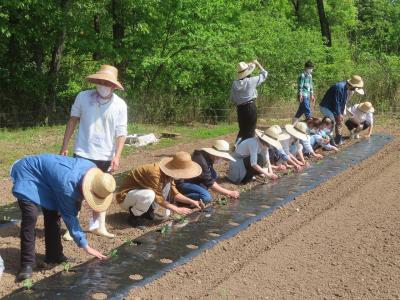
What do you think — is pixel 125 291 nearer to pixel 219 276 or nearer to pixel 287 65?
pixel 219 276

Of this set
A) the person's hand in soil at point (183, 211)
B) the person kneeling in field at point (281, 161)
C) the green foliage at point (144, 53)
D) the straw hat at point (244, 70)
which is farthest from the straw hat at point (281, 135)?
the green foliage at point (144, 53)

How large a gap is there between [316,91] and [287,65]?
72.9 inches

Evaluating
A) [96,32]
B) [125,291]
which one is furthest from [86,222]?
[96,32]

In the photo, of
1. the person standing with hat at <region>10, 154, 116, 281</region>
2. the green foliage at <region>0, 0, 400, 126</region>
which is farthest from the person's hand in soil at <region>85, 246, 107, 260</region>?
→ the green foliage at <region>0, 0, 400, 126</region>

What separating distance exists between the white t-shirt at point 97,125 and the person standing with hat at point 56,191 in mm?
713

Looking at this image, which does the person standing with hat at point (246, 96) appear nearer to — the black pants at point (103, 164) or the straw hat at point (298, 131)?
the straw hat at point (298, 131)

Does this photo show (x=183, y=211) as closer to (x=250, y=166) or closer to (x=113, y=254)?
(x=113, y=254)

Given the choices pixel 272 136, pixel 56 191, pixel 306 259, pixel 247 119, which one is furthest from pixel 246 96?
pixel 56 191

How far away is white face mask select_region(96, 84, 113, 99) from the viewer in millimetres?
4680

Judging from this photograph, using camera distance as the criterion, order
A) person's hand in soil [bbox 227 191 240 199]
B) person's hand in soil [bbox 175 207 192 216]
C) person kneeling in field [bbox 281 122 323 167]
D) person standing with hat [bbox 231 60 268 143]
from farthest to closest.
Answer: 1. person standing with hat [bbox 231 60 268 143]
2. person kneeling in field [bbox 281 122 323 167]
3. person's hand in soil [bbox 227 191 240 199]
4. person's hand in soil [bbox 175 207 192 216]

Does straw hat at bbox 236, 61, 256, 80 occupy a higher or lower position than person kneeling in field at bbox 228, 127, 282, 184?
higher

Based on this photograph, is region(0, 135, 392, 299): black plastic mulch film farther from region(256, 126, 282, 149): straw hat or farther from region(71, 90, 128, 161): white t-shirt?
region(71, 90, 128, 161): white t-shirt

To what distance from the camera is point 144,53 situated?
13570 mm

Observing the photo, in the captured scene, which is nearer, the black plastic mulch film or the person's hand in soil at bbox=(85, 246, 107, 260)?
the black plastic mulch film
